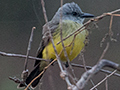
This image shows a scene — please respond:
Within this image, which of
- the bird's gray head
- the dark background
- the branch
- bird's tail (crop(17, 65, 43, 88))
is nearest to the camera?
the branch

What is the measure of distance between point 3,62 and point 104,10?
2063mm

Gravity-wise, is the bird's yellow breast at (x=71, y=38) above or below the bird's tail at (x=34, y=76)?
above

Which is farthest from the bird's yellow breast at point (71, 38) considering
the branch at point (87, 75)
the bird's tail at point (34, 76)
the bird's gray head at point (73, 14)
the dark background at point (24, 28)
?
the dark background at point (24, 28)

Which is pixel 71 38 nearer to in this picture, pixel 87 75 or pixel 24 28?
pixel 87 75

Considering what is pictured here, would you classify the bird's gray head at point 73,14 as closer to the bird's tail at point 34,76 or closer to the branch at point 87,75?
the bird's tail at point 34,76

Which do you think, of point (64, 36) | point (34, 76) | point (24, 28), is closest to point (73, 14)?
point (64, 36)

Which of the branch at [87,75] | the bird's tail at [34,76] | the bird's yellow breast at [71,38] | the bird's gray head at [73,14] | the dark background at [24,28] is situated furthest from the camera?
the dark background at [24,28]

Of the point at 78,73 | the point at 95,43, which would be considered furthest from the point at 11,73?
the point at 95,43

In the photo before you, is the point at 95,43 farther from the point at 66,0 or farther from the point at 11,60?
the point at 11,60

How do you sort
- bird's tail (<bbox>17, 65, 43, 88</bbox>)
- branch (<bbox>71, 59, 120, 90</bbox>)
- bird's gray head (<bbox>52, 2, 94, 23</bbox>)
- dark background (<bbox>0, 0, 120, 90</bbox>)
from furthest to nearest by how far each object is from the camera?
dark background (<bbox>0, 0, 120, 90</bbox>), bird's gray head (<bbox>52, 2, 94, 23</bbox>), bird's tail (<bbox>17, 65, 43, 88</bbox>), branch (<bbox>71, 59, 120, 90</bbox>)

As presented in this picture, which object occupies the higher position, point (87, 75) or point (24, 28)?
point (87, 75)

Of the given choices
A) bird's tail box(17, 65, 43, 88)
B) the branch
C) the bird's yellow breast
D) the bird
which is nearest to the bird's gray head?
the bird

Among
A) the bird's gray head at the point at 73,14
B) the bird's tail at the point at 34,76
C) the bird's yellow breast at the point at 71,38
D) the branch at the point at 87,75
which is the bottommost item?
the bird's tail at the point at 34,76

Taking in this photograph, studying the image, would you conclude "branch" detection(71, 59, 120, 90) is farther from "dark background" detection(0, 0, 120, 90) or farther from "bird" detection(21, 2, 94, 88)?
"dark background" detection(0, 0, 120, 90)
